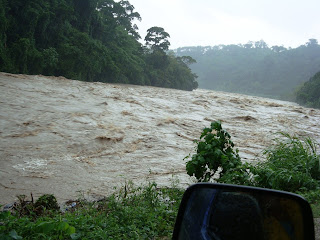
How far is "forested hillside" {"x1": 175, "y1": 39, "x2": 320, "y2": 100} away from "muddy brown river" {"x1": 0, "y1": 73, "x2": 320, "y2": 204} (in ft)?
146

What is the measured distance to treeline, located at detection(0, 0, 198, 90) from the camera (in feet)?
66.2

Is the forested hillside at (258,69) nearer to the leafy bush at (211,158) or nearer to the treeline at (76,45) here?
the treeline at (76,45)

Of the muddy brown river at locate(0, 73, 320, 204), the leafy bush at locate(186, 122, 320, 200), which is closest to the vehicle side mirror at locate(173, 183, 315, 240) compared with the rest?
the leafy bush at locate(186, 122, 320, 200)

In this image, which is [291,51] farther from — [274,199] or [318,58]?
[274,199]

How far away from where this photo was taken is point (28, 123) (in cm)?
904

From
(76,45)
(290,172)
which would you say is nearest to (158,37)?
(76,45)

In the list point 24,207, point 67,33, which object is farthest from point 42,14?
point 24,207

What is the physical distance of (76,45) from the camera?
83.2 feet

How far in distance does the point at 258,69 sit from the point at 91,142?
7071 cm

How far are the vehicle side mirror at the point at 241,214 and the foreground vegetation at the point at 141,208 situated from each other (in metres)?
1.64

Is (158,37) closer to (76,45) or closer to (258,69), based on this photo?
(76,45)

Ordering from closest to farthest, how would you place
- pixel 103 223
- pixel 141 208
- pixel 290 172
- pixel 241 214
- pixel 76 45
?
1. pixel 241 214
2. pixel 103 223
3. pixel 141 208
4. pixel 290 172
5. pixel 76 45

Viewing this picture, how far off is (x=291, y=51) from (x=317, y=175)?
76423mm

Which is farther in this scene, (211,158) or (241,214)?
(211,158)
